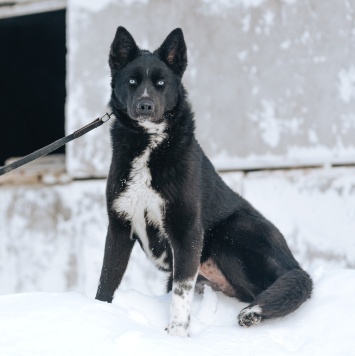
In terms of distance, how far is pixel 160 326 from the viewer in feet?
10.0

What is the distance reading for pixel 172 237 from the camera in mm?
3146

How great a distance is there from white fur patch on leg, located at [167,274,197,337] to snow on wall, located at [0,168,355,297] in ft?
7.67

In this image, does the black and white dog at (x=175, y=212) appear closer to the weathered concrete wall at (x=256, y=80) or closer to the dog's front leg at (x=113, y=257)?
the dog's front leg at (x=113, y=257)

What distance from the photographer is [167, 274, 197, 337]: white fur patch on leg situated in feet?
9.82

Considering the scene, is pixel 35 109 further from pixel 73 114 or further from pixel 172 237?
pixel 172 237

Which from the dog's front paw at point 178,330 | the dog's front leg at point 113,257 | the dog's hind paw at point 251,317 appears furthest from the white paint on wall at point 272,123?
the dog's front paw at point 178,330

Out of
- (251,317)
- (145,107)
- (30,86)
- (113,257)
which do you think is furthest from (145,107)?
(30,86)

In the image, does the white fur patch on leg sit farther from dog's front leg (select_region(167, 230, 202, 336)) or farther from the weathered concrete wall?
the weathered concrete wall

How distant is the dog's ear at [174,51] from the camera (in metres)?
3.37

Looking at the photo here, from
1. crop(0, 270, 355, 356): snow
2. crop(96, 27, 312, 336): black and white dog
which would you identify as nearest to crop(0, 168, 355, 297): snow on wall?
crop(0, 270, 355, 356): snow

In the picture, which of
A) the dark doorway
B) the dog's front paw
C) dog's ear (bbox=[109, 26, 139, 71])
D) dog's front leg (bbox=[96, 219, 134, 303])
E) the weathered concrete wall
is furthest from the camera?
the dark doorway

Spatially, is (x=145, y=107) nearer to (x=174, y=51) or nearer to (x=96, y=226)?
(x=174, y=51)

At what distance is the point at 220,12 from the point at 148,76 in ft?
8.45

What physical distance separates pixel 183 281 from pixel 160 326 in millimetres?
215
